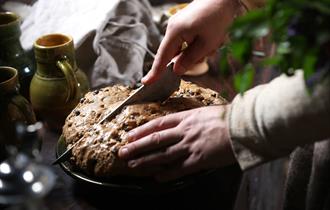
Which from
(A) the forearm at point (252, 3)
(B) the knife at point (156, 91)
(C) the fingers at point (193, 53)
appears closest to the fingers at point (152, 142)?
(B) the knife at point (156, 91)

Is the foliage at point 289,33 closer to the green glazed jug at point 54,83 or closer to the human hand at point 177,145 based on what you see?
the human hand at point 177,145

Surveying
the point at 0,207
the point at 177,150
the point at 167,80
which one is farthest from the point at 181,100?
the point at 0,207

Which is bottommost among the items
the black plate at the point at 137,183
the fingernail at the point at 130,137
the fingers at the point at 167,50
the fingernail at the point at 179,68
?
the black plate at the point at 137,183

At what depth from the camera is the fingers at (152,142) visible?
0.85m

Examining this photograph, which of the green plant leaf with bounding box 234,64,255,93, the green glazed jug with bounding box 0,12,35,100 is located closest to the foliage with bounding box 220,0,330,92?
the green plant leaf with bounding box 234,64,255,93

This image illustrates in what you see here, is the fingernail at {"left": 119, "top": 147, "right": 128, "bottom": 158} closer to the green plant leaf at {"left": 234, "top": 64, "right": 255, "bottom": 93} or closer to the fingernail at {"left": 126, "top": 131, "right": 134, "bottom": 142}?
the fingernail at {"left": 126, "top": 131, "right": 134, "bottom": 142}

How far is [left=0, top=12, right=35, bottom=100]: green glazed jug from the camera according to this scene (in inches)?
43.9

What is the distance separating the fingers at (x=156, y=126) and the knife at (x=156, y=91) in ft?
0.30

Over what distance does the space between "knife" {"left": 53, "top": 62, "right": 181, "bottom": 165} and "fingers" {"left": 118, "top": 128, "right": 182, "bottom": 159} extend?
12 cm

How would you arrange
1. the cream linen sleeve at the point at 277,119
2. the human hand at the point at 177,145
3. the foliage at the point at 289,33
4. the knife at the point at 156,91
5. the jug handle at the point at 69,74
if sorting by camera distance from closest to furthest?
the foliage at the point at 289,33 < the cream linen sleeve at the point at 277,119 < the human hand at the point at 177,145 < the knife at the point at 156,91 < the jug handle at the point at 69,74

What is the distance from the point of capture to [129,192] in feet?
2.77

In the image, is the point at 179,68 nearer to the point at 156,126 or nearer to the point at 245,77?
the point at 156,126

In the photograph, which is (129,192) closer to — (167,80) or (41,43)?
(167,80)

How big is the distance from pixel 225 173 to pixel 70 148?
0.32 meters
